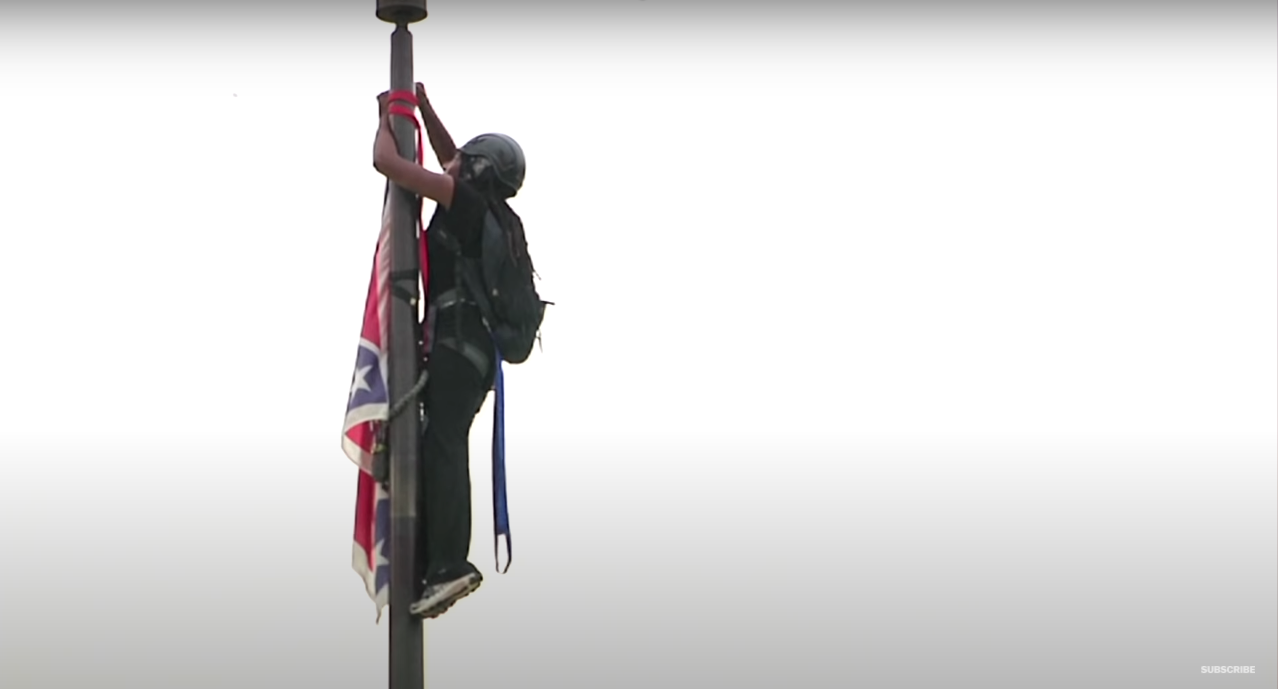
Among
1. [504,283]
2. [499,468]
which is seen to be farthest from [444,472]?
[504,283]

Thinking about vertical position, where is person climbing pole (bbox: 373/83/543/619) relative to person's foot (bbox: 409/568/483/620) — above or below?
above

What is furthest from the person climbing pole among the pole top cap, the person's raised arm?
the pole top cap

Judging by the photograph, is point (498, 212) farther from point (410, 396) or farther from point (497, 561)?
point (497, 561)

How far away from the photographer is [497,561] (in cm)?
293

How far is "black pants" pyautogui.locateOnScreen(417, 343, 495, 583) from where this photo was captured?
2.70m

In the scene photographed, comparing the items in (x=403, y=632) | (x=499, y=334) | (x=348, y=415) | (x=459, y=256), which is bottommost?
(x=403, y=632)

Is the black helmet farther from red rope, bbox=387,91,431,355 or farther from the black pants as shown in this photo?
the black pants

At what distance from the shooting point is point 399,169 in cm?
264

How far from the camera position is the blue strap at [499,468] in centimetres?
289

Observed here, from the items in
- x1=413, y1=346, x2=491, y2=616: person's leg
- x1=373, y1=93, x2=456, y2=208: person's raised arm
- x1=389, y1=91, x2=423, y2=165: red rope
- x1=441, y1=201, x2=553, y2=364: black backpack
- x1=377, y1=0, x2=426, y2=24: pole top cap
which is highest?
x1=377, y1=0, x2=426, y2=24: pole top cap

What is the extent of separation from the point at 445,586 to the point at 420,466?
285 millimetres

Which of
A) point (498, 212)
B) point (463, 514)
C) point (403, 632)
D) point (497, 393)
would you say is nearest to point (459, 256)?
point (498, 212)

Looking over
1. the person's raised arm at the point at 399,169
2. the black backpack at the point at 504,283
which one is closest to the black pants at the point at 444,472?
the black backpack at the point at 504,283

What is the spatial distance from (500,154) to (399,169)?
276mm
